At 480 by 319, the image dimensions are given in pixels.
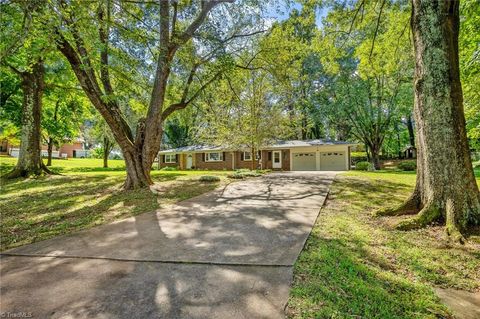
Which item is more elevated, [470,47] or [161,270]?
[470,47]

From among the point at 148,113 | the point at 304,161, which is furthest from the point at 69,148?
the point at 148,113

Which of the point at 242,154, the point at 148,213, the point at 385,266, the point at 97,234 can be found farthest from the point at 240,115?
the point at 385,266

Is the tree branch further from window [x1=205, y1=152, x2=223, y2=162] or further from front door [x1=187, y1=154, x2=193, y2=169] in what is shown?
front door [x1=187, y1=154, x2=193, y2=169]

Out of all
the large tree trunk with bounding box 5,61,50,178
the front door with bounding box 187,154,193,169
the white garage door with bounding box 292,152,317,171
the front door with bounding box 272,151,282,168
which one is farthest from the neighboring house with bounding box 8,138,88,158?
the white garage door with bounding box 292,152,317,171

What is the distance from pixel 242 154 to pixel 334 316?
24476mm

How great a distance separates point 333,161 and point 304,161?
263cm

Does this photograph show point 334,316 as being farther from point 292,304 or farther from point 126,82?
point 126,82

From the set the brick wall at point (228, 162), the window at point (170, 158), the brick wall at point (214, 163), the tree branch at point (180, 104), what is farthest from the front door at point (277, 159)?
the tree branch at point (180, 104)

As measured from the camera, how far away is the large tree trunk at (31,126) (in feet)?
38.3

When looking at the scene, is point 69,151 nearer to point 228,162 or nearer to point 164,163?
point 164,163

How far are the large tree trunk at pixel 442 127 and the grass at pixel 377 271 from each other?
0.45 metres

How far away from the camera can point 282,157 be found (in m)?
24.8

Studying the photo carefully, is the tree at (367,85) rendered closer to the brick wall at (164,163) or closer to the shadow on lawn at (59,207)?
the shadow on lawn at (59,207)

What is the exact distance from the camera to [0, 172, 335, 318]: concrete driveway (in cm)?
219
